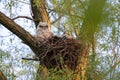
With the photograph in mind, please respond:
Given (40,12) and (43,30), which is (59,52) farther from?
(40,12)

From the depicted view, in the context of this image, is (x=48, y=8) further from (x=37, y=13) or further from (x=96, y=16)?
(x=96, y=16)

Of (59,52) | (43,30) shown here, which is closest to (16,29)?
(59,52)

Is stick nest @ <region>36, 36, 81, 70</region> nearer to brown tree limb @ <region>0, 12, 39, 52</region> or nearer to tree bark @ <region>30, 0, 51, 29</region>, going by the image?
brown tree limb @ <region>0, 12, 39, 52</region>

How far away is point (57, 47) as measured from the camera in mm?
3400

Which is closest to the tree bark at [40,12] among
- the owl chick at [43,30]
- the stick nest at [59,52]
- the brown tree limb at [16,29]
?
the owl chick at [43,30]

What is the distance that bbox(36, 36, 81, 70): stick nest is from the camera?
3.39m

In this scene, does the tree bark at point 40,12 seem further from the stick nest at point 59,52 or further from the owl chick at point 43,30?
the stick nest at point 59,52

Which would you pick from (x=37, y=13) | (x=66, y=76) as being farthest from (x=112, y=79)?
(x=37, y=13)

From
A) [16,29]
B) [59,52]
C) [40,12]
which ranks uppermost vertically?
[40,12]

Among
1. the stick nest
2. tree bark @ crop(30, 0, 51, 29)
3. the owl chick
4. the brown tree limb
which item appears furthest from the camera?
tree bark @ crop(30, 0, 51, 29)

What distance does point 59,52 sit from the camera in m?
3.43

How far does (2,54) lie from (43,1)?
972 millimetres

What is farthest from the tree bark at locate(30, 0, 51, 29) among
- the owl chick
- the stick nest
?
the stick nest

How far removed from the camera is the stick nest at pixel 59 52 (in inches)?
134
